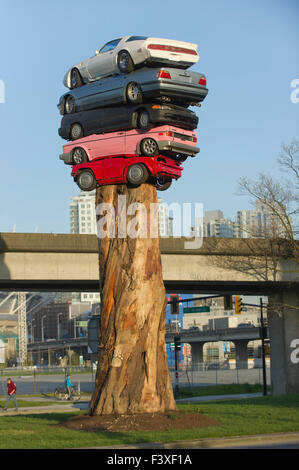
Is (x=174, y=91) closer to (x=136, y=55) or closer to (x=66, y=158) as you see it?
(x=136, y=55)

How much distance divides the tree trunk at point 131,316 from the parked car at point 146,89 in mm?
2607

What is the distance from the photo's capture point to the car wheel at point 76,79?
2109cm

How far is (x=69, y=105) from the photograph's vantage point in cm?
2130

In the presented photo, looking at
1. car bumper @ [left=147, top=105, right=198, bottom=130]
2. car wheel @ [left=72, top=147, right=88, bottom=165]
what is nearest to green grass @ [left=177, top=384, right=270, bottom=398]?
car wheel @ [left=72, top=147, right=88, bottom=165]

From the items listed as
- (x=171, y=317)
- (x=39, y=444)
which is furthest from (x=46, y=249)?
(x=171, y=317)

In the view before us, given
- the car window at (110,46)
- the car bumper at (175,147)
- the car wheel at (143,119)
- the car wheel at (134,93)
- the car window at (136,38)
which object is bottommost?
the car bumper at (175,147)

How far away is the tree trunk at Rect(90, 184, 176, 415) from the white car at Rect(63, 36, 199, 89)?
349cm

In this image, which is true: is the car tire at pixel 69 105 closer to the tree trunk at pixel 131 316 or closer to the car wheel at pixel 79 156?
the car wheel at pixel 79 156

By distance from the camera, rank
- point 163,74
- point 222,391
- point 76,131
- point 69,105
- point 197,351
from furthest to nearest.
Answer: point 197,351, point 222,391, point 69,105, point 76,131, point 163,74

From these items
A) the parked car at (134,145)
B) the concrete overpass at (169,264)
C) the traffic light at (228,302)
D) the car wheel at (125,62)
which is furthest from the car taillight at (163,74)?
the traffic light at (228,302)

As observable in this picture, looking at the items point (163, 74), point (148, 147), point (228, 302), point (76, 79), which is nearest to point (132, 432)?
point (148, 147)

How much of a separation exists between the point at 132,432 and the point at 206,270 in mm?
19262

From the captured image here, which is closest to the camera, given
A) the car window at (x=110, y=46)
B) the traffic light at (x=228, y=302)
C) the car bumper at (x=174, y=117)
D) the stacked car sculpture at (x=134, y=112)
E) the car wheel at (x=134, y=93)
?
the car bumper at (x=174, y=117)
